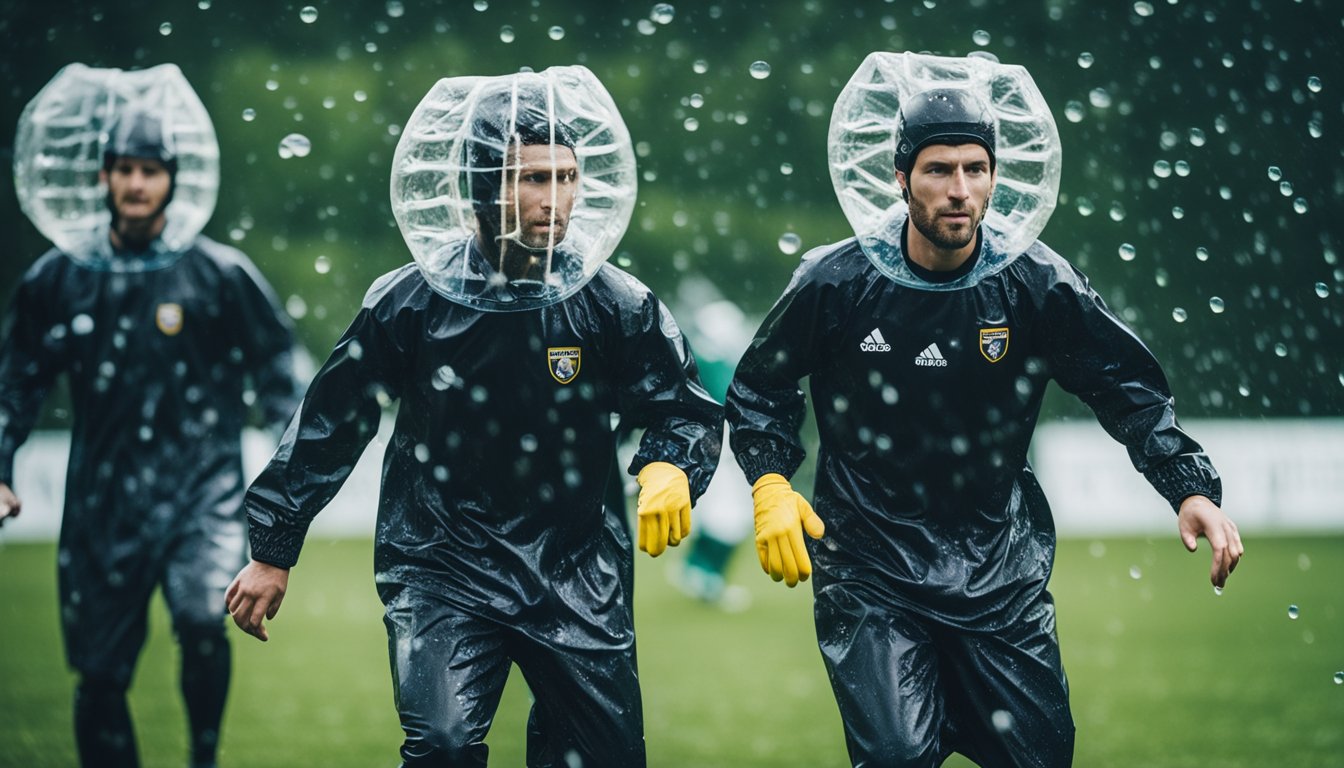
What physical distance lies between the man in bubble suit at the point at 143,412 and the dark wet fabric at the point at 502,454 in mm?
1557

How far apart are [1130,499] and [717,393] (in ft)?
15.2

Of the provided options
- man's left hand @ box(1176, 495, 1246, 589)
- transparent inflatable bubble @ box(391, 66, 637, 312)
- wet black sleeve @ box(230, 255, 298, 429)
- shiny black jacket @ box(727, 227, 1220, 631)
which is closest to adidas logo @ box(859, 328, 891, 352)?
shiny black jacket @ box(727, 227, 1220, 631)

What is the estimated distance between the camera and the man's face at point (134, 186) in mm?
5246

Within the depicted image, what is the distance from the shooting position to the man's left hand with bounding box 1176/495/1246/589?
3.61 meters

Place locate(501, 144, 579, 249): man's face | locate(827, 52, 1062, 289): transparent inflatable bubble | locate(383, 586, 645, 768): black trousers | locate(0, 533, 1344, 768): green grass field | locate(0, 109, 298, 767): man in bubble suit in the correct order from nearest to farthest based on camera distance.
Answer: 1. locate(383, 586, 645, 768): black trousers
2. locate(501, 144, 579, 249): man's face
3. locate(827, 52, 1062, 289): transparent inflatable bubble
4. locate(0, 109, 298, 767): man in bubble suit
5. locate(0, 533, 1344, 768): green grass field

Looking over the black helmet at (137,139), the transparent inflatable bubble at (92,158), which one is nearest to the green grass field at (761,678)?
the transparent inflatable bubble at (92,158)

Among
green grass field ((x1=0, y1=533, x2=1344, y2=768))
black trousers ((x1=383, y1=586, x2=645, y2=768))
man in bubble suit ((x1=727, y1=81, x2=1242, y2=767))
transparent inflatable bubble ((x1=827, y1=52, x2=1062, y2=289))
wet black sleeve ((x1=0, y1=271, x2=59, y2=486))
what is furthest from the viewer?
green grass field ((x1=0, y1=533, x2=1344, y2=768))

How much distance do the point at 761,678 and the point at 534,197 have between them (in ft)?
16.4

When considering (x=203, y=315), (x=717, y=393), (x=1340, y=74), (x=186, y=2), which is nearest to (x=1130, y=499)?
(x=717, y=393)

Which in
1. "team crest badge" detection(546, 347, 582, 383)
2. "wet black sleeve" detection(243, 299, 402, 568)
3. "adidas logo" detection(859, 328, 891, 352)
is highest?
"adidas logo" detection(859, 328, 891, 352)

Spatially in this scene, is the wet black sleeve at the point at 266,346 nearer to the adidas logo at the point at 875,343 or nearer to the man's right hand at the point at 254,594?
the man's right hand at the point at 254,594

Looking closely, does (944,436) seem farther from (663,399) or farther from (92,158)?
(92,158)

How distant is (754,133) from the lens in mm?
19203

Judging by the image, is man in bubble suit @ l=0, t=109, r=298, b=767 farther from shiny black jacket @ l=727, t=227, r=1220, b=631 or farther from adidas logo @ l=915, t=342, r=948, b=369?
adidas logo @ l=915, t=342, r=948, b=369
